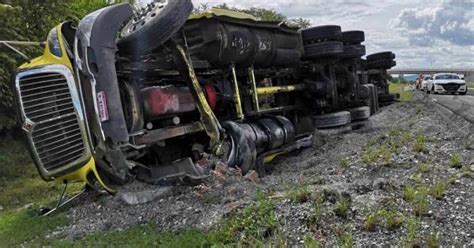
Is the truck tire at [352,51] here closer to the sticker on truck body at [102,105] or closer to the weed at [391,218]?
the sticker on truck body at [102,105]

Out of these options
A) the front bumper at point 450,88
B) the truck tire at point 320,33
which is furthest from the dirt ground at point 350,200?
the front bumper at point 450,88

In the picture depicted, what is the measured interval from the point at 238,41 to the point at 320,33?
301cm

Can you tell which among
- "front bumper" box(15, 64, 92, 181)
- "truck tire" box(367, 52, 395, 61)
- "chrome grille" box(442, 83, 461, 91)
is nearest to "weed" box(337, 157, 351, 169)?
"front bumper" box(15, 64, 92, 181)

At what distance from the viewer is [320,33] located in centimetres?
976

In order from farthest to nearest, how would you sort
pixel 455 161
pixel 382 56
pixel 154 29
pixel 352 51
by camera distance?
pixel 382 56 < pixel 352 51 < pixel 154 29 < pixel 455 161

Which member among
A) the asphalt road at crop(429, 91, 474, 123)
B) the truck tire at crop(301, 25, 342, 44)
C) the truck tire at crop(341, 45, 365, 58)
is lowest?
the asphalt road at crop(429, 91, 474, 123)

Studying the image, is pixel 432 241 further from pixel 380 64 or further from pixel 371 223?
pixel 380 64

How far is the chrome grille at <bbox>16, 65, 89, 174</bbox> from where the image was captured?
5.10 metres

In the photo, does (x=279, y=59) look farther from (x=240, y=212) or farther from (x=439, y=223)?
(x=439, y=223)

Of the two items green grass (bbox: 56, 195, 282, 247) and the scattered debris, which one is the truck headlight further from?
the scattered debris

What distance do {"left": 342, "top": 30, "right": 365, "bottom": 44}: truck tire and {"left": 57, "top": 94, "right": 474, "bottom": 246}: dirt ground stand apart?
407 cm

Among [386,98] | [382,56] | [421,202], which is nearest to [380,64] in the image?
[382,56]

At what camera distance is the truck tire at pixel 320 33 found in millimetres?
9703

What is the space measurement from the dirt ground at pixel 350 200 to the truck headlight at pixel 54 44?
1.55 meters
